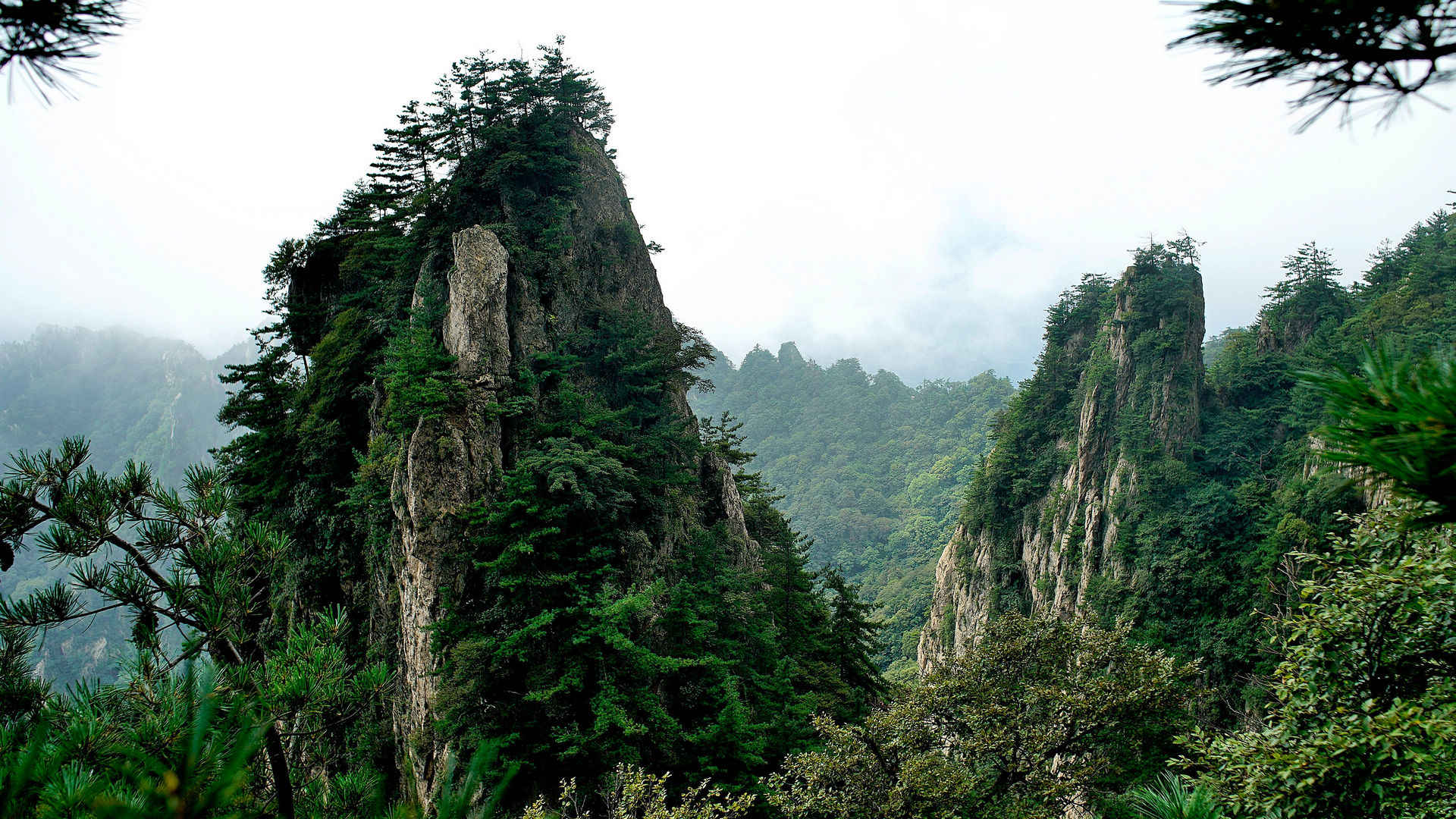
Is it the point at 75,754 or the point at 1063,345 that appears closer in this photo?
the point at 75,754

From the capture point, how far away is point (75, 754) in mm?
2451

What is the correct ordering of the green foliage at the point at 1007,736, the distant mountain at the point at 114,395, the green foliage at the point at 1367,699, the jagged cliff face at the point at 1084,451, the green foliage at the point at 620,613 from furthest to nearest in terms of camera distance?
the distant mountain at the point at 114,395 < the jagged cliff face at the point at 1084,451 < the green foliage at the point at 620,613 < the green foliage at the point at 1007,736 < the green foliage at the point at 1367,699

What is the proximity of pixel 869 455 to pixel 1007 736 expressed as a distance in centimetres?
7670

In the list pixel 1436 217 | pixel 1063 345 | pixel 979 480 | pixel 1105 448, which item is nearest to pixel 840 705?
pixel 1105 448

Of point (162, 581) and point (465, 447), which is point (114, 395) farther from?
point (162, 581)

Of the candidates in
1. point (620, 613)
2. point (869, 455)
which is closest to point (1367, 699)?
point (620, 613)

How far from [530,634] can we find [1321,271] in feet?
119

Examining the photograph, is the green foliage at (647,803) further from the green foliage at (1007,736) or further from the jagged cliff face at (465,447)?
the jagged cliff face at (465,447)

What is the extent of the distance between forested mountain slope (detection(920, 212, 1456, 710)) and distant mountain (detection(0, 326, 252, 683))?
96.2 meters

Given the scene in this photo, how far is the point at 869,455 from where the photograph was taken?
84.5 meters

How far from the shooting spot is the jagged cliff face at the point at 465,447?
12695 millimetres

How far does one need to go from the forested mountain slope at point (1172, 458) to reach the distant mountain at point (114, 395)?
316ft

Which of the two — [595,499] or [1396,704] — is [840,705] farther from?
[1396,704]

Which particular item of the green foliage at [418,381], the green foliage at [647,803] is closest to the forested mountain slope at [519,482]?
the green foliage at [418,381]
